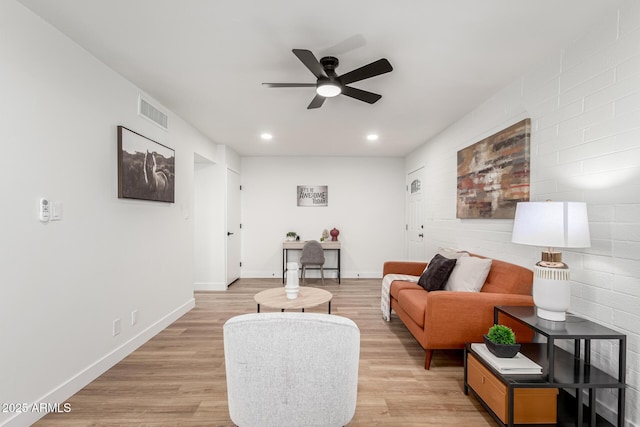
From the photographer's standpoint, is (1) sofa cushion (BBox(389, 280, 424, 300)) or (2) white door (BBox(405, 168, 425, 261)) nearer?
(1) sofa cushion (BBox(389, 280, 424, 300))

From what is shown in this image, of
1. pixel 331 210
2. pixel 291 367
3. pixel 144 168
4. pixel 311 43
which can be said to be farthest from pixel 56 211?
pixel 331 210

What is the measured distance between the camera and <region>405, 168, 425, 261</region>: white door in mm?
4863

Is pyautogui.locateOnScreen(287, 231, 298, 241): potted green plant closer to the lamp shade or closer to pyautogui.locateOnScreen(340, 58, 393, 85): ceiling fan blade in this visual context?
pyautogui.locateOnScreen(340, 58, 393, 85): ceiling fan blade

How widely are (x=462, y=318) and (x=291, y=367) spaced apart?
5.51 feet

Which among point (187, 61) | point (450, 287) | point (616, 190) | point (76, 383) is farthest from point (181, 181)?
point (616, 190)

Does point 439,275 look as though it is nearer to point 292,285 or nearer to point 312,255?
point 292,285

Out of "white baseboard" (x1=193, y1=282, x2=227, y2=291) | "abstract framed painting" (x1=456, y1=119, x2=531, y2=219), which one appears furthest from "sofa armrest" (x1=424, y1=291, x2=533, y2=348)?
"white baseboard" (x1=193, y1=282, x2=227, y2=291)

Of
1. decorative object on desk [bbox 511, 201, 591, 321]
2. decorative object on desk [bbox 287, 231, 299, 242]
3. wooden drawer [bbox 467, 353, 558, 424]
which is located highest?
decorative object on desk [bbox 511, 201, 591, 321]

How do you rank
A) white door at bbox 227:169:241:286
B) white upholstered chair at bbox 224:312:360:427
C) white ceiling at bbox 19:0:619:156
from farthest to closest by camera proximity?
white door at bbox 227:169:241:286, white ceiling at bbox 19:0:619:156, white upholstered chair at bbox 224:312:360:427

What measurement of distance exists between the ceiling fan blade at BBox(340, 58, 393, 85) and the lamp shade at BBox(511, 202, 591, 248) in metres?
1.26

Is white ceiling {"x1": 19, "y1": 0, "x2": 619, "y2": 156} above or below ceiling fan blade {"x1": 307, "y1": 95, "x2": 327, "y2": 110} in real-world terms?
above

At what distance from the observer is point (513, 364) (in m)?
1.73

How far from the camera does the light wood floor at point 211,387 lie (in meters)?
1.81

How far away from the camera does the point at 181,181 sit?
3.65 meters
